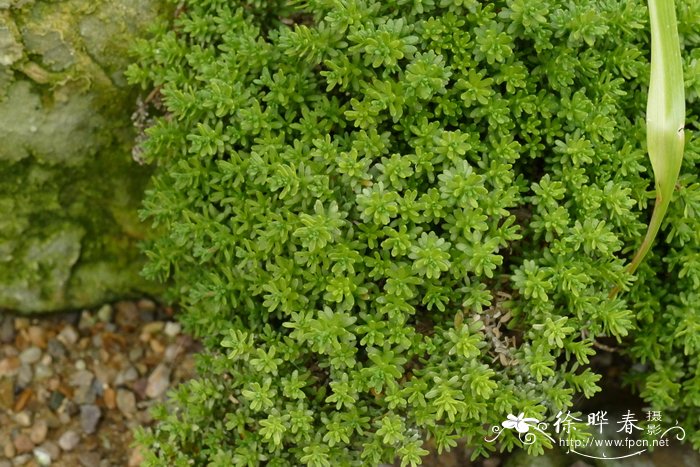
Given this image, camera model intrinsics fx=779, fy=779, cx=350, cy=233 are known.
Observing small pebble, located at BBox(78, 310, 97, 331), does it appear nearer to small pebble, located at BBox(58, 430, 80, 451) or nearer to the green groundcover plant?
small pebble, located at BBox(58, 430, 80, 451)

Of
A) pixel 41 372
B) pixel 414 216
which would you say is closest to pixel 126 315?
pixel 41 372

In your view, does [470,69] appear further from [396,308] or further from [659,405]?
[659,405]

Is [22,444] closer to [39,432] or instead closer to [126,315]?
[39,432]

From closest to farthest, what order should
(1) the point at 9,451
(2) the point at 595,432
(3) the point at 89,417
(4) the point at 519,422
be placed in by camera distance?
(4) the point at 519,422 → (2) the point at 595,432 → (1) the point at 9,451 → (3) the point at 89,417

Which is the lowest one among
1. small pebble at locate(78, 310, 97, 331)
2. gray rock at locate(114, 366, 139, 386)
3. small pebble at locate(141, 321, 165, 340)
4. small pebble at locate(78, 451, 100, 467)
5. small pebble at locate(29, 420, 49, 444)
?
small pebble at locate(78, 451, 100, 467)

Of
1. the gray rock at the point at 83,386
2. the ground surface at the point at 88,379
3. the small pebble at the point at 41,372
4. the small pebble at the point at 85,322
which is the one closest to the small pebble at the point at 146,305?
the ground surface at the point at 88,379

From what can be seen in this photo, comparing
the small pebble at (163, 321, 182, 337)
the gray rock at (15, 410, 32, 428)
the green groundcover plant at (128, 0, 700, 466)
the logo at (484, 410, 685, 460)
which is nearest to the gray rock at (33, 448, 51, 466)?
the gray rock at (15, 410, 32, 428)
